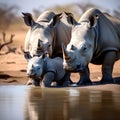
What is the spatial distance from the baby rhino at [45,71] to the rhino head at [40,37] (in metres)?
0.22

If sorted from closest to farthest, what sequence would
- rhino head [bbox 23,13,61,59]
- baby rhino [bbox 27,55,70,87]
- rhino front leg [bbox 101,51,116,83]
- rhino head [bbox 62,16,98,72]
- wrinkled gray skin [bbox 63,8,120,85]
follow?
rhino head [bbox 62,16,98,72], wrinkled gray skin [bbox 63,8,120,85], baby rhino [bbox 27,55,70,87], rhino head [bbox 23,13,61,59], rhino front leg [bbox 101,51,116,83]

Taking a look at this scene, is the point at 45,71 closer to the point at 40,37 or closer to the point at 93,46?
the point at 40,37

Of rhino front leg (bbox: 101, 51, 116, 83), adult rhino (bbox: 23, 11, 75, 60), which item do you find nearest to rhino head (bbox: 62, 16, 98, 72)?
rhino front leg (bbox: 101, 51, 116, 83)

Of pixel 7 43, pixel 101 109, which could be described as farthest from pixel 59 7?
pixel 101 109

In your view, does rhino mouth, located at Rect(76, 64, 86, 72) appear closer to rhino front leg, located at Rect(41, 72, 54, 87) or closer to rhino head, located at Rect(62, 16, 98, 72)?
rhino head, located at Rect(62, 16, 98, 72)

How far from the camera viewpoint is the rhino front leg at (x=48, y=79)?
7.43 metres

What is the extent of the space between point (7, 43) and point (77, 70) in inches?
632

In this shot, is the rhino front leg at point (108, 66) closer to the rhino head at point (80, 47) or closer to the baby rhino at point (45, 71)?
the rhino head at point (80, 47)

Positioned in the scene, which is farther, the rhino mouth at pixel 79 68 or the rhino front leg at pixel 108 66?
the rhino front leg at pixel 108 66

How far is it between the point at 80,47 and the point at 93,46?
45 cm

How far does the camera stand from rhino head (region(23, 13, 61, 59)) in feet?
25.6

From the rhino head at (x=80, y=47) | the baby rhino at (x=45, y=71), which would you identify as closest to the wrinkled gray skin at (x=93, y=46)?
the rhino head at (x=80, y=47)

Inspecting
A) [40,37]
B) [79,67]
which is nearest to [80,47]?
[79,67]

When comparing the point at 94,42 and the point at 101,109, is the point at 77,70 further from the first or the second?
the point at 101,109
